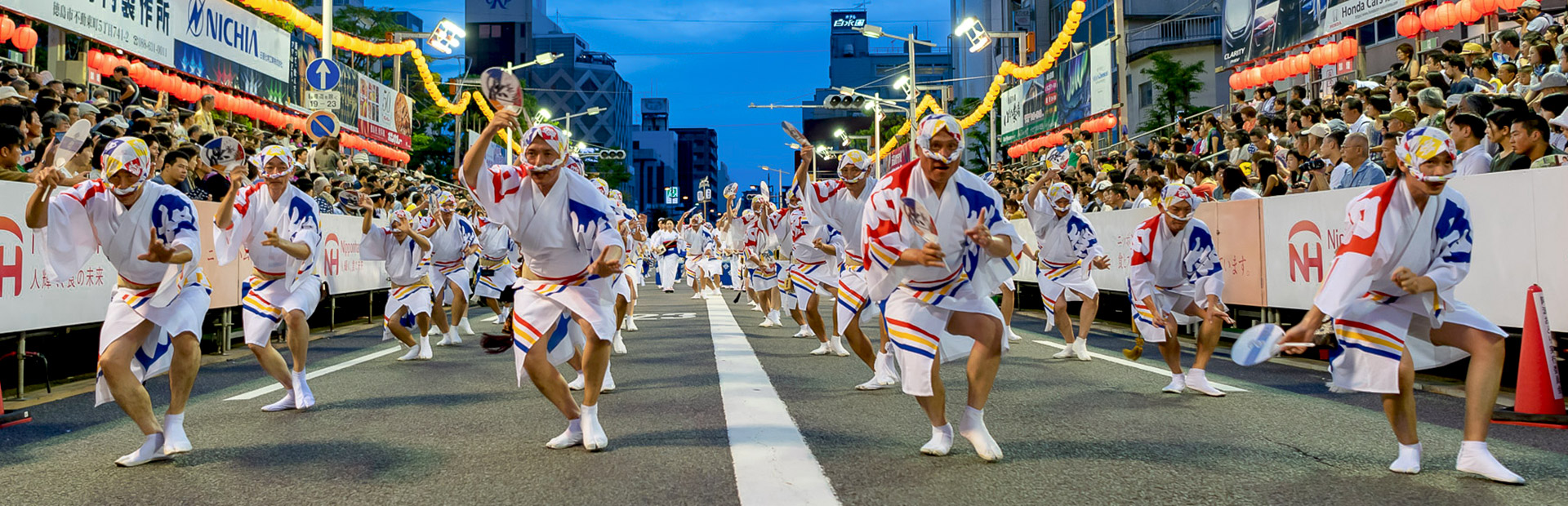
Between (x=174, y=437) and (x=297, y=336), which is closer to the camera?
(x=174, y=437)

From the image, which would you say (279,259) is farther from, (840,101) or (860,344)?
(840,101)

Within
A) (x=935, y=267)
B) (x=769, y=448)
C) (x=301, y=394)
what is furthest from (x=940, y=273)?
(x=301, y=394)

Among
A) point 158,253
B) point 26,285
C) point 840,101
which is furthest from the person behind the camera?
point 840,101

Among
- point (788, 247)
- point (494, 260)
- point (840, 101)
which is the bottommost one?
point (494, 260)

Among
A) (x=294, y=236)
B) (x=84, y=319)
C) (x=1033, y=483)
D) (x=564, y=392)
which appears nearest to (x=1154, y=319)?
(x=1033, y=483)

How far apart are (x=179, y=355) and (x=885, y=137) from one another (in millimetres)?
75470

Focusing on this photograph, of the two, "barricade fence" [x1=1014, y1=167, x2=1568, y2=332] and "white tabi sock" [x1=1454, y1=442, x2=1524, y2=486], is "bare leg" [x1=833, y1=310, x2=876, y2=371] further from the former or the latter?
"white tabi sock" [x1=1454, y1=442, x2=1524, y2=486]

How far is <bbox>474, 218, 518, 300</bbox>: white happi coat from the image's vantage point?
14.3 meters

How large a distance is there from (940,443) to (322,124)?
1892 centimetres

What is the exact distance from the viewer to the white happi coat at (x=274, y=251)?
24.8ft

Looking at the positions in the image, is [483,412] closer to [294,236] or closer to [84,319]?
[294,236]

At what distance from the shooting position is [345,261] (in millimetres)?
15820

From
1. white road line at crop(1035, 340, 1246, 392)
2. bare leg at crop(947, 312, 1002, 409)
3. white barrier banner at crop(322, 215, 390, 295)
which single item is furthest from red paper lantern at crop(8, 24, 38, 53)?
bare leg at crop(947, 312, 1002, 409)

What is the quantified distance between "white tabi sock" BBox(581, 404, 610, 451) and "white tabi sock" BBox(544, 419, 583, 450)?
0.08 metres
